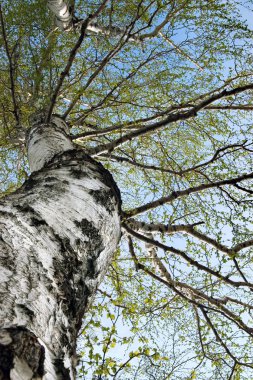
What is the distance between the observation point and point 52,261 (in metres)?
1.22

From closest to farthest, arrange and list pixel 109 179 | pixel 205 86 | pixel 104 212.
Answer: pixel 104 212, pixel 109 179, pixel 205 86

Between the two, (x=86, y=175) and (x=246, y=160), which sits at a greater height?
(x=246, y=160)

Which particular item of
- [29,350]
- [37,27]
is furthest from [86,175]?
[37,27]

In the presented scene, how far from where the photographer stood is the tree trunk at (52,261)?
789 millimetres

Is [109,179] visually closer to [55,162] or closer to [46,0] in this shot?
[55,162]

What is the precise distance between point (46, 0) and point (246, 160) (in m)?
3.41

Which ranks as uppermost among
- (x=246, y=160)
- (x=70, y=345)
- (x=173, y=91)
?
(x=173, y=91)

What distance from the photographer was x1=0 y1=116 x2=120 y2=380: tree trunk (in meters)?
0.79

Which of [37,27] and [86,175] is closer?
[86,175]

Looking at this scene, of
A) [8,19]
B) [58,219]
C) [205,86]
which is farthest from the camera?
[205,86]

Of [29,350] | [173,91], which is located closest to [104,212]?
[29,350]

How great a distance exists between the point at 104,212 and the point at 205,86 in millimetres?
3983

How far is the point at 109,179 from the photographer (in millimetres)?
2328

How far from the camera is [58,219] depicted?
57.7 inches
